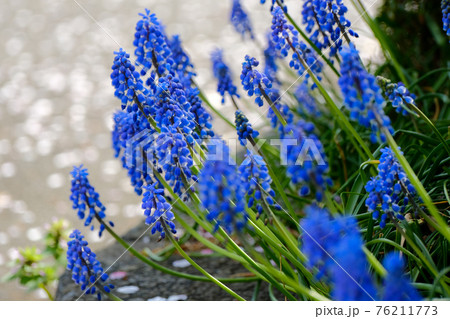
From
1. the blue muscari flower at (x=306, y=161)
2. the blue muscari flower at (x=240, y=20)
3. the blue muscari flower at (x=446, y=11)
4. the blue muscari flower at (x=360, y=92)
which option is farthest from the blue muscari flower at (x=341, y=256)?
the blue muscari flower at (x=240, y=20)

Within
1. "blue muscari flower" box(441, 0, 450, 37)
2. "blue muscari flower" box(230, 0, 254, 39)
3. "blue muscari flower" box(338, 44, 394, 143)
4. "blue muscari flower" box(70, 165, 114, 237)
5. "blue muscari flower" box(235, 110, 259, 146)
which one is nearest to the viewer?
"blue muscari flower" box(338, 44, 394, 143)

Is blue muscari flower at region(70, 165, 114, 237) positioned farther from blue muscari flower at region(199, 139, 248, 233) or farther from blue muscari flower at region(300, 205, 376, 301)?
blue muscari flower at region(300, 205, 376, 301)

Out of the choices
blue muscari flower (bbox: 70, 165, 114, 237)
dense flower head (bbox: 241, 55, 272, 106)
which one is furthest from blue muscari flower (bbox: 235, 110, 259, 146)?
blue muscari flower (bbox: 70, 165, 114, 237)

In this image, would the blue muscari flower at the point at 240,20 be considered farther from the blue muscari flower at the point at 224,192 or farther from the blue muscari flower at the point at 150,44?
the blue muscari flower at the point at 224,192

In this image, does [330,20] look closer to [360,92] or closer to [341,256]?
[360,92]

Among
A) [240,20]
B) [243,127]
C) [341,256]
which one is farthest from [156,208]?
[240,20]
